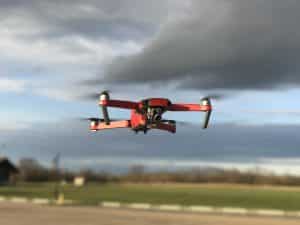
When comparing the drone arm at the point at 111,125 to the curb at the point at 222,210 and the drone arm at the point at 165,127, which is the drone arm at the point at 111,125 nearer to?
the drone arm at the point at 165,127

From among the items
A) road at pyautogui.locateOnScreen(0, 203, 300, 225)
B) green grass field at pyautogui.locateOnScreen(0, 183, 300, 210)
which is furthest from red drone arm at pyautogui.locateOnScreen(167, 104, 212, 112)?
green grass field at pyautogui.locateOnScreen(0, 183, 300, 210)

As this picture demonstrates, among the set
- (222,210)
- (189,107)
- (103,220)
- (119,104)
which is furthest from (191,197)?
(119,104)

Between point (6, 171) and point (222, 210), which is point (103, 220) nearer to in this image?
point (222, 210)

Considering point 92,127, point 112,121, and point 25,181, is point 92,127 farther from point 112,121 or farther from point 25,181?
point 25,181

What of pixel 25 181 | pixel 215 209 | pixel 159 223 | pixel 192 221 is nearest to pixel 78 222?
pixel 159 223

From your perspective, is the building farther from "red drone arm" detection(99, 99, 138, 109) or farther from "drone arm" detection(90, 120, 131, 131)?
"red drone arm" detection(99, 99, 138, 109)
